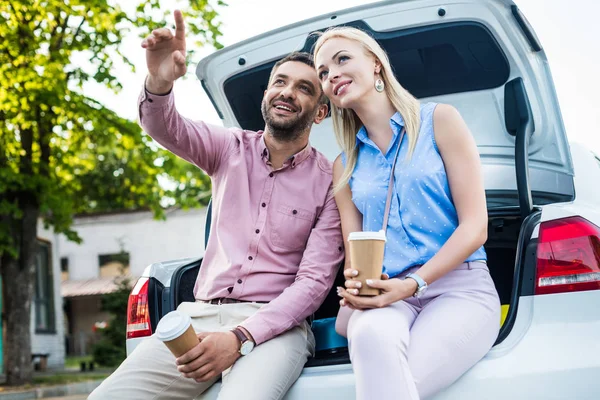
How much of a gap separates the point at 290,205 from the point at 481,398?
1207 millimetres

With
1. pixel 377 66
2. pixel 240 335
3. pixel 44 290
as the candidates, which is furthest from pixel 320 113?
pixel 44 290

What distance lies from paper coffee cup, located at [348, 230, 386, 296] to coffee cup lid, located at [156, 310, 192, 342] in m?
0.59

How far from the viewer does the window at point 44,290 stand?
64.9 feet

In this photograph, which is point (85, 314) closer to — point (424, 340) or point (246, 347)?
point (246, 347)

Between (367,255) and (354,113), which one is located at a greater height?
(354,113)

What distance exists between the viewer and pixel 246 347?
259cm

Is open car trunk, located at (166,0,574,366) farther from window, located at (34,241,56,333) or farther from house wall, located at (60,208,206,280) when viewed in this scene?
house wall, located at (60,208,206,280)

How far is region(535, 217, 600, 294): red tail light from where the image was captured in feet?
7.50

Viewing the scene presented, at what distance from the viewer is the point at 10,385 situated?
11.6 metres

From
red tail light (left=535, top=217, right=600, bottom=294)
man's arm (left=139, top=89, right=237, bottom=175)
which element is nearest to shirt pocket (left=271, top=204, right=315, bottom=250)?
man's arm (left=139, top=89, right=237, bottom=175)

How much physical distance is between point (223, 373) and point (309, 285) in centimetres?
48

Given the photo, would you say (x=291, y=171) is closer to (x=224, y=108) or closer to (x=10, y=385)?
(x=224, y=108)

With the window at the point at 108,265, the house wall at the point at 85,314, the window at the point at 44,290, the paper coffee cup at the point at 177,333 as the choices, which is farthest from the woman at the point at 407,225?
the house wall at the point at 85,314

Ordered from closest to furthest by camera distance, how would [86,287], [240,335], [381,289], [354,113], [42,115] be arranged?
[381,289], [240,335], [354,113], [42,115], [86,287]
